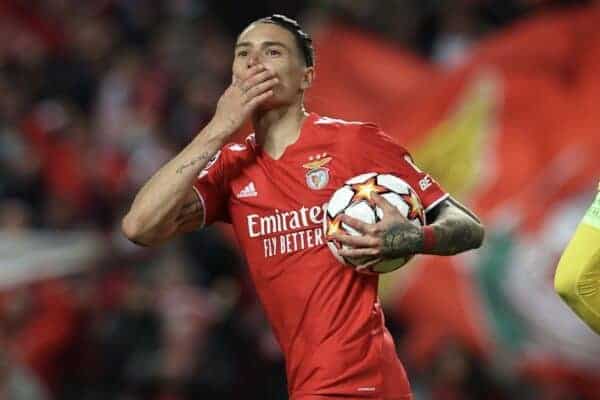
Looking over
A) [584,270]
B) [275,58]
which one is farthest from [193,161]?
[584,270]

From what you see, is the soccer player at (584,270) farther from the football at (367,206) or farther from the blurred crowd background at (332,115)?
the blurred crowd background at (332,115)

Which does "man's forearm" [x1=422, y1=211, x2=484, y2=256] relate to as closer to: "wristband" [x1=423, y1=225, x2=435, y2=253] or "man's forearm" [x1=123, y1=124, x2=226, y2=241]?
"wristband" [x1=423, y1=225, x2=435, y2=253]

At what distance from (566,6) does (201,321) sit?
11.2 ft

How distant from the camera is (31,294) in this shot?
1016 cm

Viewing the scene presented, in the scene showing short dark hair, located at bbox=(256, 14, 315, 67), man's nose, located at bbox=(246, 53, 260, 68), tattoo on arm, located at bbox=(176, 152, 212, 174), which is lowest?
tattoo on arm, located at bbox=(176, 152, 212, 174)

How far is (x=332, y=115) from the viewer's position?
10.1 meters

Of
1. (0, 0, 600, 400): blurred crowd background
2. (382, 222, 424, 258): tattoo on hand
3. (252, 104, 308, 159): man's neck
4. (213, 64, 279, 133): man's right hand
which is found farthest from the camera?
(0, 0, 600, 400): blurred crowd background

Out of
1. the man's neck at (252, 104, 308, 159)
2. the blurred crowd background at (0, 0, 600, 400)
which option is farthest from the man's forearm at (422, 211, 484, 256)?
the blurred crowd background at (0, 0, 600, 400)

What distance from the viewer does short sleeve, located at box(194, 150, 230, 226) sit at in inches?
200

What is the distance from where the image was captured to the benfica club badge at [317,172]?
491 centimetres

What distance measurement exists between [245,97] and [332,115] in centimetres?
527

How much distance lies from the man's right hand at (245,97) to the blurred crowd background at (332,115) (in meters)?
3.03

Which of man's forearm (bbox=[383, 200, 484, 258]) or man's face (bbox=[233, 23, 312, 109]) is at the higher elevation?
man's face (bbox=[233, 23, 312, 109])

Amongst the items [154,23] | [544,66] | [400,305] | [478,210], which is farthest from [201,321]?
[154,23]
